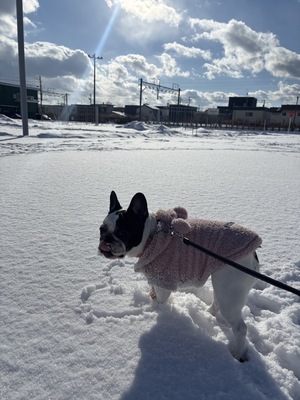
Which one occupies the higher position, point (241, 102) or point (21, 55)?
point (241, 102)

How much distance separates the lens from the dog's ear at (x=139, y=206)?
181 cm

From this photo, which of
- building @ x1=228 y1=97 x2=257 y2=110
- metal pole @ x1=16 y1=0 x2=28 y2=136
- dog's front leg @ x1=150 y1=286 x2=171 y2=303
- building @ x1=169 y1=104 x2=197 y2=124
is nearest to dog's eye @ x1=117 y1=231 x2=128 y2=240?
dog's front leg @ x1=150 y1=286 x2=171 y2=303

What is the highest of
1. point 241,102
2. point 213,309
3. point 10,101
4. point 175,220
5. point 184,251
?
point 241,102

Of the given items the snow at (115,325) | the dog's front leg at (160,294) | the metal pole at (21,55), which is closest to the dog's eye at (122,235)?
the dog's front leg at (160,294)

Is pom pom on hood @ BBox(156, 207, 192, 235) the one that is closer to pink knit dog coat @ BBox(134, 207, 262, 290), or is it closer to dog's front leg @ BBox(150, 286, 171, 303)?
pink knit dog coat @ BBox(134, 207, 262, 290)

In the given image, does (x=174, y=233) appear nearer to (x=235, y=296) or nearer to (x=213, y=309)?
(x=235, y=296)

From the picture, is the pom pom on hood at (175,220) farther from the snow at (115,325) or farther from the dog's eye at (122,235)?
the snow at (115,325)

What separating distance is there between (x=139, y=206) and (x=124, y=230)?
0.19 m

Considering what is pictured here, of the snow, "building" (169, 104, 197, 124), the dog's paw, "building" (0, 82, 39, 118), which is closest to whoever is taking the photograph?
the snow

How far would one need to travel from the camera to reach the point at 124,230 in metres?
1.79

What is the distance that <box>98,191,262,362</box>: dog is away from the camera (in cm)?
168

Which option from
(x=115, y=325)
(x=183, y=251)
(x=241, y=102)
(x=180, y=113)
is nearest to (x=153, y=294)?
(x=115, y=325)

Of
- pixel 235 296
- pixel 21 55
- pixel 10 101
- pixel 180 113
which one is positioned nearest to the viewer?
pixel 235 296

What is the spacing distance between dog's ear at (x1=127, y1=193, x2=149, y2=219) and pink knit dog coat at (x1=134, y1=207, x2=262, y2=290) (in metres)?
0.16
